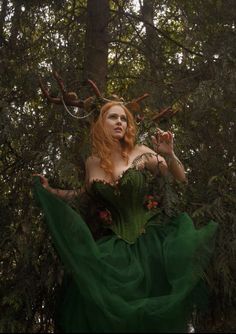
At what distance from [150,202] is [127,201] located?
0.62 ft

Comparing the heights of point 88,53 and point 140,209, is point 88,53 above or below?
above

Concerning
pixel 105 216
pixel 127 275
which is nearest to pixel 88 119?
pixel 105 216

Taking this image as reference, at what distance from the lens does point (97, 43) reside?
17.4ft

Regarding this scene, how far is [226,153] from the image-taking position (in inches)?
193

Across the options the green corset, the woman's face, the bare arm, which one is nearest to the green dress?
the green corset

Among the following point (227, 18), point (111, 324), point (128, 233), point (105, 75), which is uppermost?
point (227, 18)

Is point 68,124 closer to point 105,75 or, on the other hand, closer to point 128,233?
point 105,75

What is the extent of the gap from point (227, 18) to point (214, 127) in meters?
1.09

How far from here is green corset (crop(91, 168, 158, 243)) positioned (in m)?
3.76

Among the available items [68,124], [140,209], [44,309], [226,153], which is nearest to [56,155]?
[68,124]

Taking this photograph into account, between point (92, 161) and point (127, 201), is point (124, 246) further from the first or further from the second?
point (92, 161)

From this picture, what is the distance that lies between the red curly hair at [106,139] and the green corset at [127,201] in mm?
166

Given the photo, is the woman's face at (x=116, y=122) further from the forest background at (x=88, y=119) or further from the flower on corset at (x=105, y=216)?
the flower on corset at (x=105, y=216)

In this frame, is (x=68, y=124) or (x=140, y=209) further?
(x=68, y=124)
